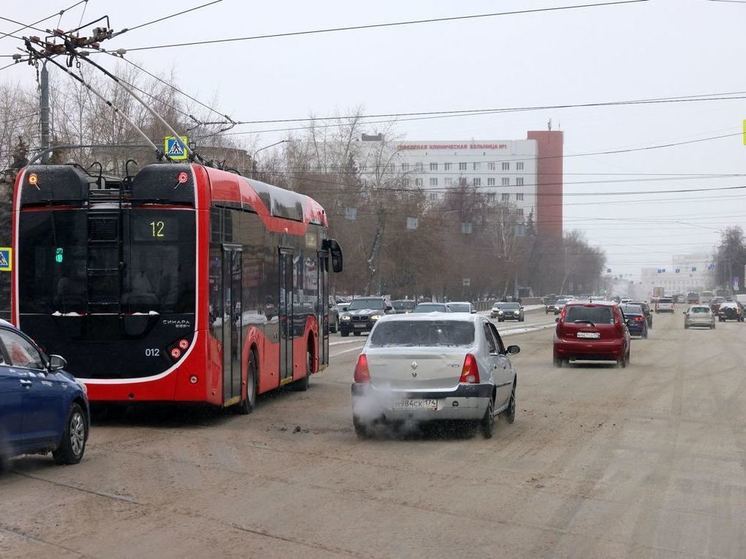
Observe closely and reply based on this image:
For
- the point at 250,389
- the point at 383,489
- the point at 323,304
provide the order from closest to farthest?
the point at 383,489, the point at 250,389, the point at 323,304

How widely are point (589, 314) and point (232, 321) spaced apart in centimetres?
1606

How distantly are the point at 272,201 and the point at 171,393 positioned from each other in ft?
15.5

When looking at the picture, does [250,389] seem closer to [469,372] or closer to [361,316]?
[469,372]

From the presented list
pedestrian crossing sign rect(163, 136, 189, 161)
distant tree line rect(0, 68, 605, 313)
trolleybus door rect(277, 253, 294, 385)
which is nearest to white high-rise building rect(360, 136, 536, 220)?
distant tree line rect(0, 68, 605, 313)

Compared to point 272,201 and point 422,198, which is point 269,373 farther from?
point 422,198

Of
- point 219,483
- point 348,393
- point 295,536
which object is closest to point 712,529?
point 295,536

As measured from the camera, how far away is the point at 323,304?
22.5 metres

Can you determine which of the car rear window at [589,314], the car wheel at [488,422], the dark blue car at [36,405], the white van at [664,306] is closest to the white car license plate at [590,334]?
the car rear window at [589,314]

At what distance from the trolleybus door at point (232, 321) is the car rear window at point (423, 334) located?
7.21 feet

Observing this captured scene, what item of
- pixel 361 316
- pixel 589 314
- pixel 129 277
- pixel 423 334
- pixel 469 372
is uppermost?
pixel 129 277

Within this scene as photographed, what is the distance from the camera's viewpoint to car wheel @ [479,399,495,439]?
13.7m

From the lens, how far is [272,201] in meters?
18.2

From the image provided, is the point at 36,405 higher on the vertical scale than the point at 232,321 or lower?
lower

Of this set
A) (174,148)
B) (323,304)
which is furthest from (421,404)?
(174,148)
